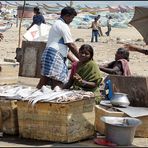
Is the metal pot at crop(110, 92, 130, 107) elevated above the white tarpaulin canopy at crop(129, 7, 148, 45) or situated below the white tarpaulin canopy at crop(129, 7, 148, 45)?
below

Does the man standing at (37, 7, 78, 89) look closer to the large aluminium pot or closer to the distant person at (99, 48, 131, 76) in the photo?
the distant person at (99, 48, 131, 76)

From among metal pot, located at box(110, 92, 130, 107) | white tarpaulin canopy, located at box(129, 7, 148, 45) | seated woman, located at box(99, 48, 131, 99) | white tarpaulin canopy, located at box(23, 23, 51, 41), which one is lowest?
metal pot, located at box(110, 92, 130, 107)

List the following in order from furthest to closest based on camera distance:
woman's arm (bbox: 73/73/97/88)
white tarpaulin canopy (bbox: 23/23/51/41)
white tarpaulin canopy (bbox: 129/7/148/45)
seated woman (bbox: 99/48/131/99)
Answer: white tarpaulin canopy (bbox: 23/23/51/41)
white tarpaulin canopy (bbox: 129/7/148/45)
seated woman (bbox: 99/48/131/99)
woman's arm (bbox: 73/73/97/88)

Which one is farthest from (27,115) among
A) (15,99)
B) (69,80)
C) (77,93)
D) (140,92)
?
(140,92)

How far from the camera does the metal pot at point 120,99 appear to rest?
6.55 m

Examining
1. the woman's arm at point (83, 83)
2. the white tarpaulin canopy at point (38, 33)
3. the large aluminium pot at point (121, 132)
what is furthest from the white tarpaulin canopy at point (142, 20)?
the white tarpaulin canopy at point (38, 33)

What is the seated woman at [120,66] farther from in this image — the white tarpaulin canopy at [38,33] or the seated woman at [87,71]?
the white tarpaulin canopy at [38,33]

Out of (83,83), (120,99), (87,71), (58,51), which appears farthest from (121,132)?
(58,51)

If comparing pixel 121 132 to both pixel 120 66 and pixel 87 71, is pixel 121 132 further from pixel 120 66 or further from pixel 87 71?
pixel 120 66

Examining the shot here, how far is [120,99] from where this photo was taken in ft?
21.5

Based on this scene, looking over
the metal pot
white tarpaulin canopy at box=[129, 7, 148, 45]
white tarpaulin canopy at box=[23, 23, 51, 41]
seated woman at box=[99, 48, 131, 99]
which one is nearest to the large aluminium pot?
the metal pot

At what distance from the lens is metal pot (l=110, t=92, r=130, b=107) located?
21.5 ft

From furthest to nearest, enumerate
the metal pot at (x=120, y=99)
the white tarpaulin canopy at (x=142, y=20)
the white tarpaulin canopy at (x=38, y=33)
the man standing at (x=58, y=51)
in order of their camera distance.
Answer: the white tarpaulin canopy at (x=38, y=33)
the white tarpaulin canopy at (x=142, y=20)
the man standing at (x=58, y=51)
the metal pot at (x=120, y=99)

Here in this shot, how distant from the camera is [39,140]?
6.15m
